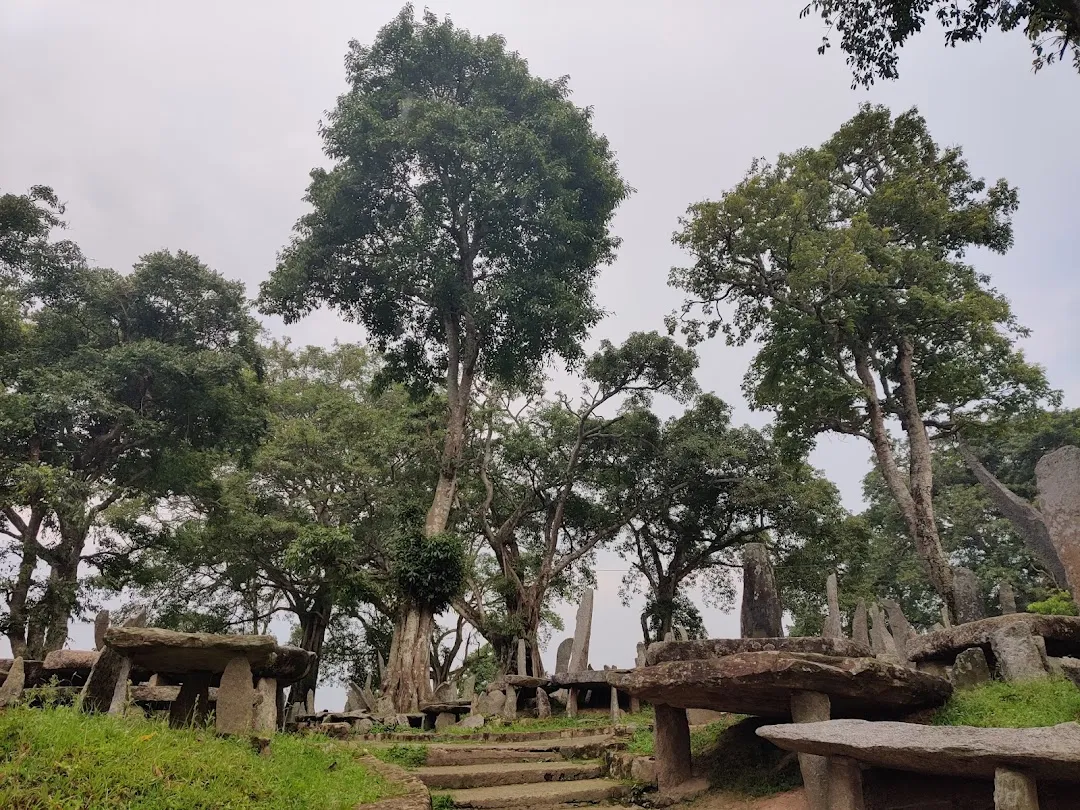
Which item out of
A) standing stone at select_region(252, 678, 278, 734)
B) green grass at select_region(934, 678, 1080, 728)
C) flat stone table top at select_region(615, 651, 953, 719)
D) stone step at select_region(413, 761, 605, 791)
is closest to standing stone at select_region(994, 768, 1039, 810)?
flat stone table top at select_region(615, 651, 953, 719)

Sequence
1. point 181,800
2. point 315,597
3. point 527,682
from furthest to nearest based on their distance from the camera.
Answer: point 315,597 < point 527,682 < point 181,800

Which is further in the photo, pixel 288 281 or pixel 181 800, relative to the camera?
pixel 288 281

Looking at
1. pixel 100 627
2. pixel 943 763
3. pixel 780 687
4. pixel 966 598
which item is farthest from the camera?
pixel 100 627

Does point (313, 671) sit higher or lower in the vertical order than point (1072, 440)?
lower

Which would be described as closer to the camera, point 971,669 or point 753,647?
point 971,669

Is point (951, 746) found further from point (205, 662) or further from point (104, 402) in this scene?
point (104, 402)

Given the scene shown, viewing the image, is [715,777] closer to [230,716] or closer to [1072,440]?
[230,716]

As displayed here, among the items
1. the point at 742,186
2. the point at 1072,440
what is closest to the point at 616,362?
the point at 742,186

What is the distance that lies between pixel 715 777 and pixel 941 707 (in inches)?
84.2

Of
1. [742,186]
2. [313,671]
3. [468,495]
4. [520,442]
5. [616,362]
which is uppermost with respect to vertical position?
[742,186]

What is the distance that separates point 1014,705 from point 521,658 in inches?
522

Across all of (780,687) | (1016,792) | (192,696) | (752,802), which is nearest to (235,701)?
(192,696)

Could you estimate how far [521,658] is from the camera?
682 inches

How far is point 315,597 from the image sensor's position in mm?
23672
